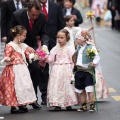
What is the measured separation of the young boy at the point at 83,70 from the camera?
39.5ft

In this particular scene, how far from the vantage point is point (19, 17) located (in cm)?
1257

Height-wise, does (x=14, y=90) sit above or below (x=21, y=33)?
below

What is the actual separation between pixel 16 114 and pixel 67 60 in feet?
4.21

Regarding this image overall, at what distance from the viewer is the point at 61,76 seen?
1229 cm

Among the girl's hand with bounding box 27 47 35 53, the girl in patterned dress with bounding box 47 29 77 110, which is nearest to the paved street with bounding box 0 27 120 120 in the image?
the girl in patterned dress with bounding box 47 29 77 110

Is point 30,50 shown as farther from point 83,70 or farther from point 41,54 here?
point 83,70

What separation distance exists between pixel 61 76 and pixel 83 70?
0.41 meters

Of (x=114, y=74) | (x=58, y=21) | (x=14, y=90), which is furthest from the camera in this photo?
(x=114, y=74)

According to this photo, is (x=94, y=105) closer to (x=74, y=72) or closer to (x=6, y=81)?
(x=74, y=72)

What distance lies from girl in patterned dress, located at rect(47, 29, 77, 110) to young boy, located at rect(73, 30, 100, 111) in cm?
15

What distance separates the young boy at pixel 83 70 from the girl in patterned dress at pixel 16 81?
2.58 feet

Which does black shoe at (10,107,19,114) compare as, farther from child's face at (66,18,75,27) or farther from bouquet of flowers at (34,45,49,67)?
child's face at (66,18,75,27)

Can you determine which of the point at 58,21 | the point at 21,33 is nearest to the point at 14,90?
the point at 21,33

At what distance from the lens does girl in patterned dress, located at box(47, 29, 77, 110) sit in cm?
1222
